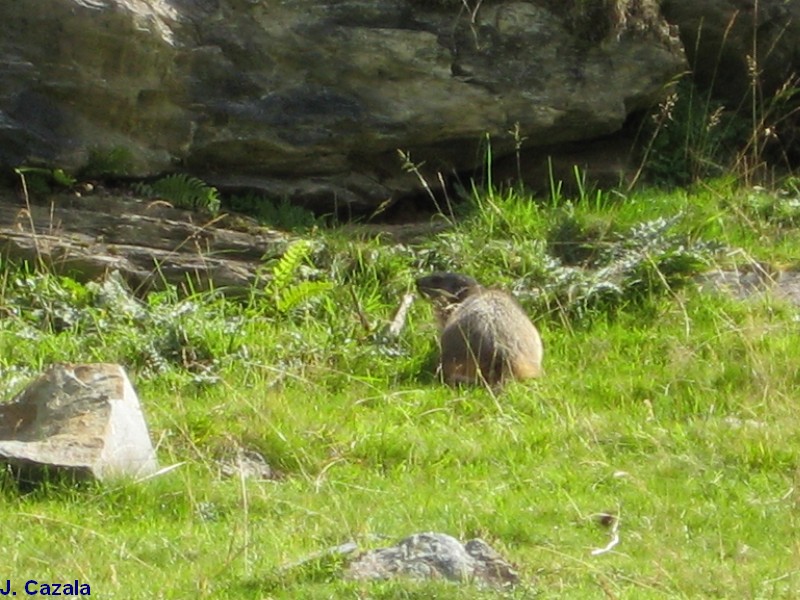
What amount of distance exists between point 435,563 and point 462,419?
2936 millimetres

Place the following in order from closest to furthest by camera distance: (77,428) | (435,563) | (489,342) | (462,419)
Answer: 1. (435,563)
2. (77,428)
3. (462,419)
4. (489,342)

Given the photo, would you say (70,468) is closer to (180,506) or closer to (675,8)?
(180,506)

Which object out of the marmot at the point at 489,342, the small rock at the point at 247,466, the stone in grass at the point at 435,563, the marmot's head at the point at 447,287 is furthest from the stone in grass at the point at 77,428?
the marmot's head at the point at 447,287

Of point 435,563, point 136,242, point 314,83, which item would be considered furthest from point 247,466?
point 314,83

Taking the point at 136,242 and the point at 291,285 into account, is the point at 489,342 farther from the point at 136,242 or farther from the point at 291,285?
the point at 136,242

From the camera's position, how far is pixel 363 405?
922 cm

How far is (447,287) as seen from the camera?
34.5 feet

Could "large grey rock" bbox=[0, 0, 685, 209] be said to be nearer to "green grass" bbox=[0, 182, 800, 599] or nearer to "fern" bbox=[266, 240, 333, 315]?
"green grass" bbox=[0, 182, 800, 599]

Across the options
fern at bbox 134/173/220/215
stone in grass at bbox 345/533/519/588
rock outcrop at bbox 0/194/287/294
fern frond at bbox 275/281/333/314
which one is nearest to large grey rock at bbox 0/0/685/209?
fern at bbox 134/173/220/215

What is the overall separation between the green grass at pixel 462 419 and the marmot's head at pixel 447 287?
222 mm

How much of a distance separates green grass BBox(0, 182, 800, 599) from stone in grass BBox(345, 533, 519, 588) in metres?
0.13

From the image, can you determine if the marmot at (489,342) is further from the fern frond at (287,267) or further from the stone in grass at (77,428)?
the stone in grass at (77,428)

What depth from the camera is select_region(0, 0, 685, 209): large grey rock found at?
11.1m

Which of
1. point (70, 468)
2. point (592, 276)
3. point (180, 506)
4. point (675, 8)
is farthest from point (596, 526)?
point (675, 8)
